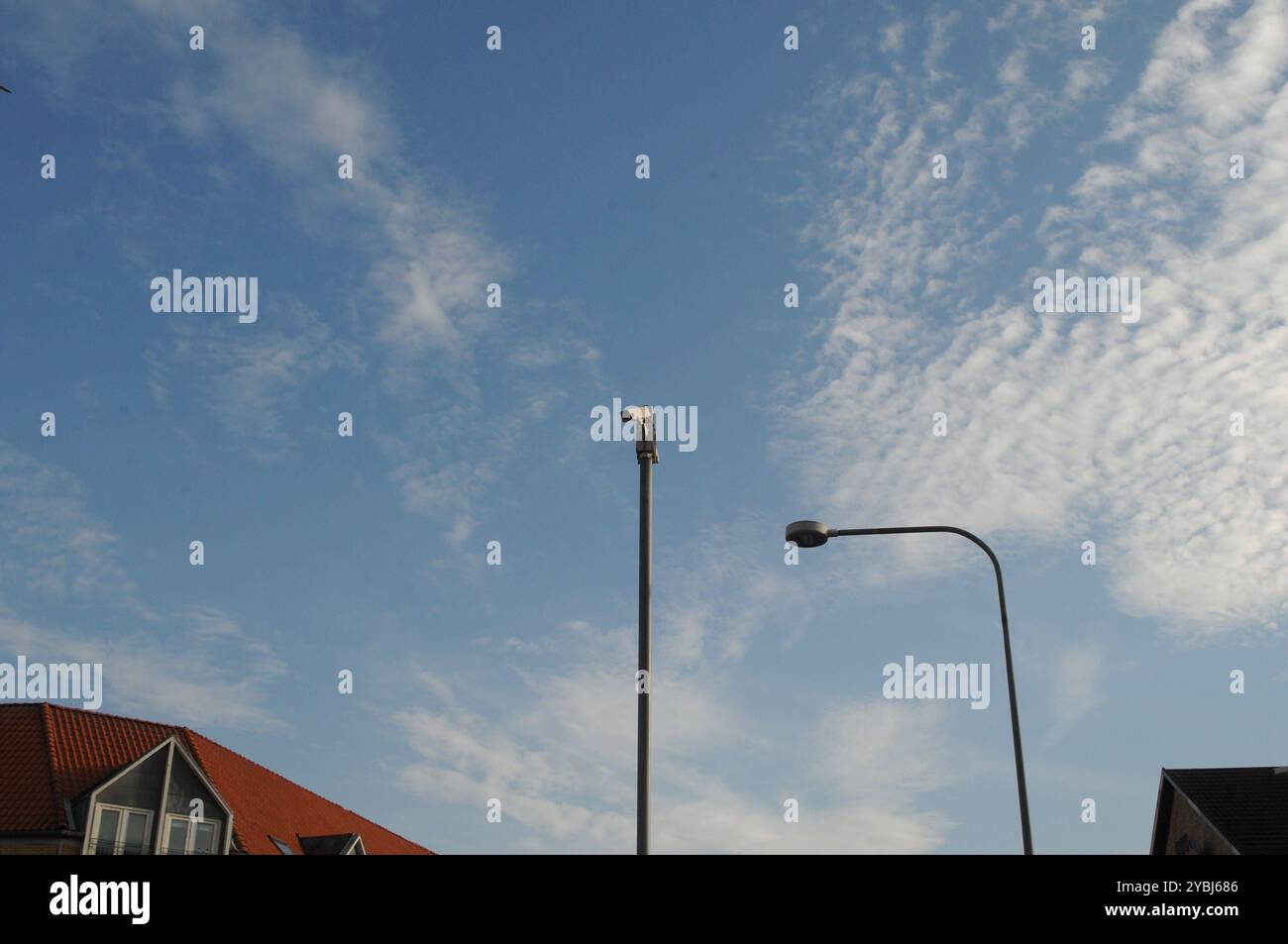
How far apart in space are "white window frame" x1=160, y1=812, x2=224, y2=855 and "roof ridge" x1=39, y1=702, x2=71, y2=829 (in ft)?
10.3

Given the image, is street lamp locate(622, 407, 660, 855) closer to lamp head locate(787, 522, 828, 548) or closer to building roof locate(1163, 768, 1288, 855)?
lamp head locate(787, 522, 828, 548)

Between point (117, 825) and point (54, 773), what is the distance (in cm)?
271

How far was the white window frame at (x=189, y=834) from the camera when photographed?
114 feet

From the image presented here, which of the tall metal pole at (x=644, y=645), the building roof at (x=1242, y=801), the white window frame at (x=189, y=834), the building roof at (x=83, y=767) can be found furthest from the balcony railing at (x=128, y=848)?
the building roof at (x=1242, y=801)

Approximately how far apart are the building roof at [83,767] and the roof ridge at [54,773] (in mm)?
30

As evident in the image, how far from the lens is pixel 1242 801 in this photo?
3716 centimetres

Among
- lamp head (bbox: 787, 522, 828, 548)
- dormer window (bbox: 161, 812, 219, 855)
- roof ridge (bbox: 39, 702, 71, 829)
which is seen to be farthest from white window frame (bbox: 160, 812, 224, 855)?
lamp head (bbox: 787, 522, 828, 548)

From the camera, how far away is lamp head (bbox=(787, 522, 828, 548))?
16359 millimetres
